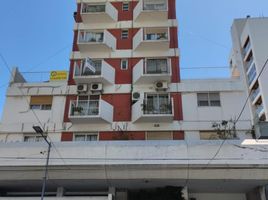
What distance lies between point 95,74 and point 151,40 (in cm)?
462

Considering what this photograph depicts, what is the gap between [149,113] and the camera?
1780 cm

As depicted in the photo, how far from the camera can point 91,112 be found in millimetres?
18250

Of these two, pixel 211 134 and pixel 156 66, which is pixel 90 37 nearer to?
pixel 156 66

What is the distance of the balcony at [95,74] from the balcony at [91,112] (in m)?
1.55

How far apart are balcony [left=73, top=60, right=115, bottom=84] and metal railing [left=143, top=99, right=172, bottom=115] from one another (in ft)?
10.4

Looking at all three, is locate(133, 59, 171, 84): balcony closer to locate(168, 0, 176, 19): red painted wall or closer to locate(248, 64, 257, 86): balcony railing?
locate(168, 0, 176, 19): red painted wall

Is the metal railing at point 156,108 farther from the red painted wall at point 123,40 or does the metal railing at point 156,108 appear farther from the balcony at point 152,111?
the red painted wall at point 123,40

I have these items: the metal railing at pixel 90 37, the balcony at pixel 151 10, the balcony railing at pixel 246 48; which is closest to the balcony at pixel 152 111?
the metal railing at pixel 90 37

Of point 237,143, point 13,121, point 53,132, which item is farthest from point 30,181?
point 237,143

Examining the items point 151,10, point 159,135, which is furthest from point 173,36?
point 159,135

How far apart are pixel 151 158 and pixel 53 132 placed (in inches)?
293

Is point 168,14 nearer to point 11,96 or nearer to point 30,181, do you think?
point 11,96

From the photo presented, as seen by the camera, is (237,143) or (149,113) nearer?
(237,143)

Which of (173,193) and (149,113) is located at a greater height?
(149,113)
